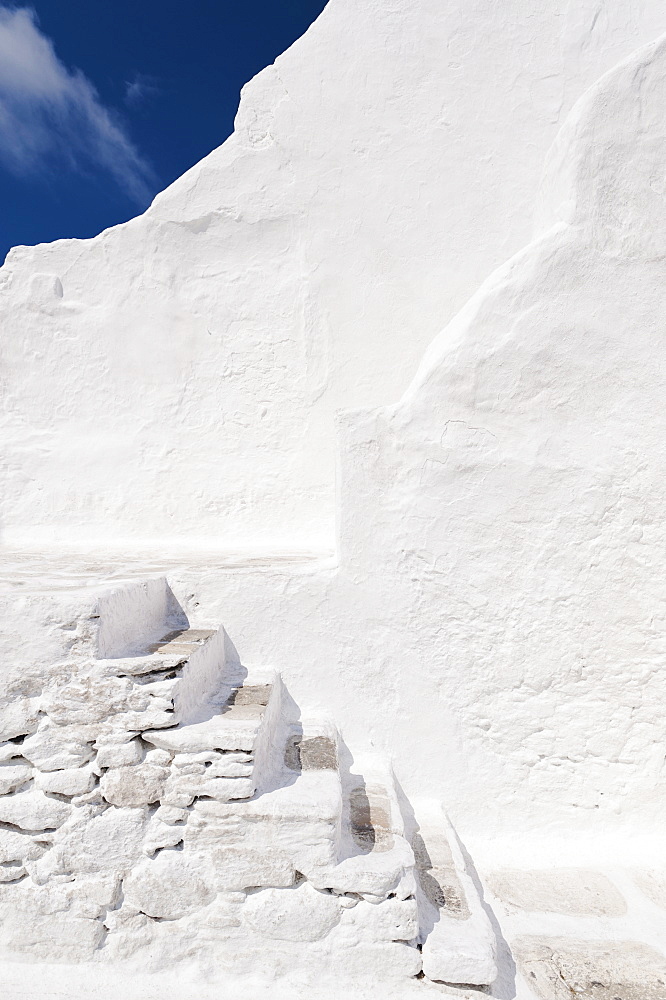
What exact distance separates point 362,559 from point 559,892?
1.80 m

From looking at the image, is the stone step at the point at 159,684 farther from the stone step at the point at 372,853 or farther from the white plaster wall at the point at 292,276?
the white plaster wall at the point at 292,276

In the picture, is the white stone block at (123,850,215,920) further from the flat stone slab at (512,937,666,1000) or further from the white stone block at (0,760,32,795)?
the flat stone slab at (512,937,666,1000)

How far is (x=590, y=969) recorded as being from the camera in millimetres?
2373

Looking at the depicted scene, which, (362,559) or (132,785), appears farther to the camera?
(362,559)

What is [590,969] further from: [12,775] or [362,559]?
[12,775]

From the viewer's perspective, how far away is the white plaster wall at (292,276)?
4.80 m

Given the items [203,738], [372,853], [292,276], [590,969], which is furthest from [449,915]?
[292,276]

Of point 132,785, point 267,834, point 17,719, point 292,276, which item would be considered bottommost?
point 267,834

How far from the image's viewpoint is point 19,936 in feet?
7.42

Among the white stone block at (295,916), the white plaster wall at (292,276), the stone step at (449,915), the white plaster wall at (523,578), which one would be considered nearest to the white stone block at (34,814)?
the white stone block at (295,916)

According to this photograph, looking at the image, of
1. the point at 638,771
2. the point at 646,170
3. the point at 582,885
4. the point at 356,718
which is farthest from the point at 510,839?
Answer: the point at 646,170

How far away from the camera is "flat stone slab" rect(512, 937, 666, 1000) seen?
225 cm

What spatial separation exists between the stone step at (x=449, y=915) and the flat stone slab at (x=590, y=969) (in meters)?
0.27

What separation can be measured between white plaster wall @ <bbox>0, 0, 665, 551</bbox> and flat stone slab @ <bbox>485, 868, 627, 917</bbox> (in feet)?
8.27
